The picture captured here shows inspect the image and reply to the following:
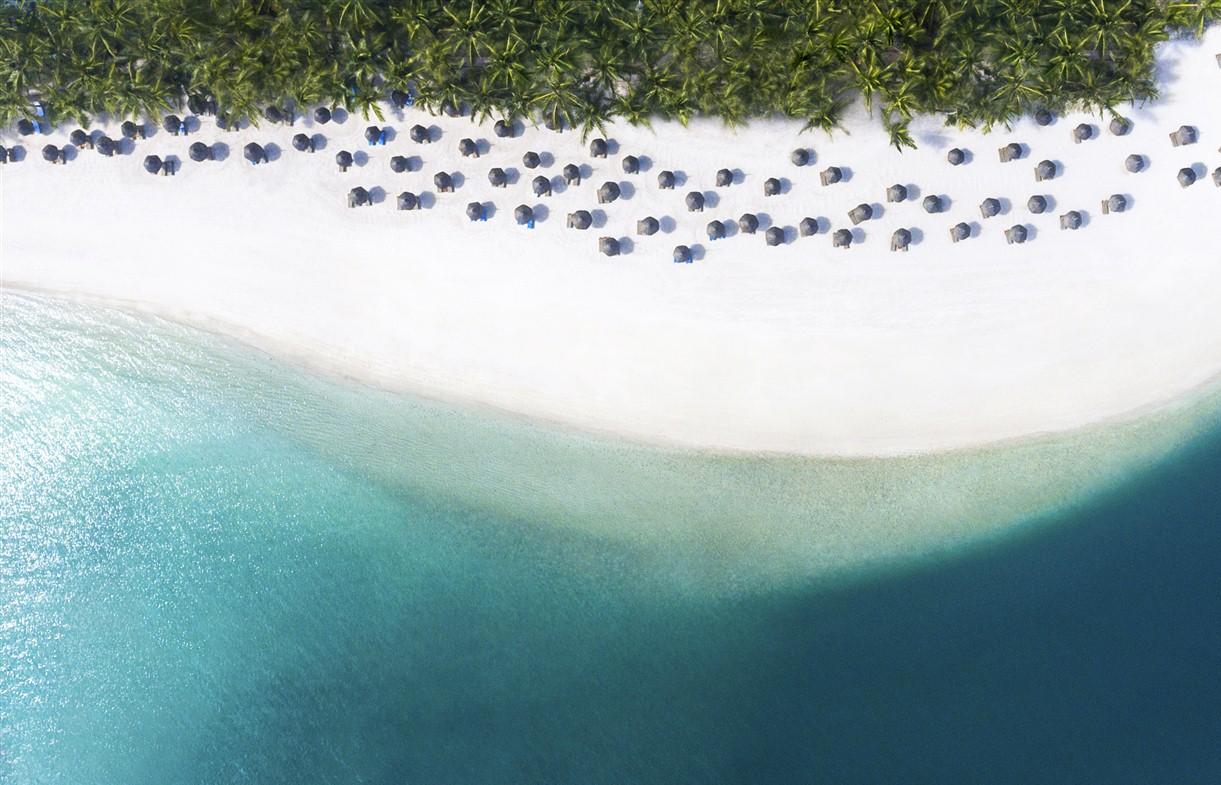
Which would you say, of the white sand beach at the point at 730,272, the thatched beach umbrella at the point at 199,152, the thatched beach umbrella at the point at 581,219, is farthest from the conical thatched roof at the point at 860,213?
the thatched beach umbrella at the point at 199,152

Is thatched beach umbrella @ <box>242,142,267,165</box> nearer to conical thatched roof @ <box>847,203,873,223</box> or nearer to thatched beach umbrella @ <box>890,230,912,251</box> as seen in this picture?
conical thatched roof @ <box>847,203,873,223</box>

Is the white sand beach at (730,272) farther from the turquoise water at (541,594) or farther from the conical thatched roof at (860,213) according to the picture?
the turquoise water at (541,594)

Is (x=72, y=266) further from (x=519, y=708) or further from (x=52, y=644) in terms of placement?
(x=519, y=708)

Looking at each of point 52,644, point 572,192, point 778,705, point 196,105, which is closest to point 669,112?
point 572,192

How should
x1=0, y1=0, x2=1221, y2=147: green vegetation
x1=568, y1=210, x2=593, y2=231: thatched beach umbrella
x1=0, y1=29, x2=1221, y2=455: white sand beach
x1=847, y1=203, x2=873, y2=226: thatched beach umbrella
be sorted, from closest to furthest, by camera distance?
x1=0, y1=0, x2=1221, y2=147: green vegetation < x1=847, y1=203, x2=873, y2=226: thatched beach umbrella < x1=568, y1=210, x2=593, y2=231: thatched beach umbrella < x1=0, y1=29, x2=1221, y2=455: white sand beach

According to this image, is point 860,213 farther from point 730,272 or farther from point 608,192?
point 608,192

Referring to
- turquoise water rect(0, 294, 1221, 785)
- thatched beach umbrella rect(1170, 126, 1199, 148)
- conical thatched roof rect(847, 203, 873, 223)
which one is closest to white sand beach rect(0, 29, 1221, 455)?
thatched beach umbrella rect(1170, 126, 1199, 148)

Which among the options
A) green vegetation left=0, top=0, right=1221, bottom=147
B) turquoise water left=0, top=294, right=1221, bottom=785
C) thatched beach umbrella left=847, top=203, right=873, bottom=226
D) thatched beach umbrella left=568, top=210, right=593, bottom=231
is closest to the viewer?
green vegetation left=0, top=0, right=1221, bottom=147
